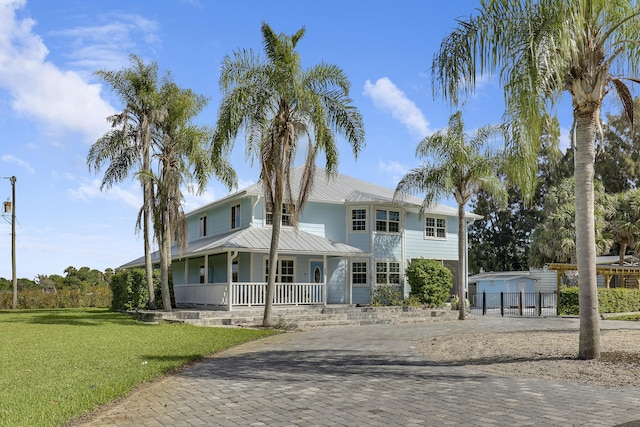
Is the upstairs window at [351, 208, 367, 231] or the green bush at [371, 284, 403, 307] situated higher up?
the upstairs window at [351, 208, 367, 231]

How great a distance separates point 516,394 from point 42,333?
1418cm

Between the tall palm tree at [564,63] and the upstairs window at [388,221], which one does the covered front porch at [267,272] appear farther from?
the tall palm tree at [564,63]

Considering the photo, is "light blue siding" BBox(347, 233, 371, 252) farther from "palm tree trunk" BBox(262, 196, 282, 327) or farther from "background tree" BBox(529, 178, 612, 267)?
"background tree" BBox(529, 178, 612, 267)

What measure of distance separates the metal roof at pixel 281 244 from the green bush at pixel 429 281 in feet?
8.80

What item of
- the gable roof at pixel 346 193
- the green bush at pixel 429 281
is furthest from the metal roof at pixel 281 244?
the green bush at pixel 429 281

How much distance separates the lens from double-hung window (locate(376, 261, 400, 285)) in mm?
29156

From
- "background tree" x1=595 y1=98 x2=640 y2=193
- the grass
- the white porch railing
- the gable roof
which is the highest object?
"background tree" x1=595 y1=98 x2=640 y2=193

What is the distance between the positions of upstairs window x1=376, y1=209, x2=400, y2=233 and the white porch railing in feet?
16.3

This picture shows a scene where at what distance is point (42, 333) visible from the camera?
661 inches

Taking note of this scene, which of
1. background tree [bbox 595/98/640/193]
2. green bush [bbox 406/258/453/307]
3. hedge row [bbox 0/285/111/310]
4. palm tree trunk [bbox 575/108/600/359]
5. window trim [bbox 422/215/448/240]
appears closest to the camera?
palm tree trunk [bbox 575/108/600/359]

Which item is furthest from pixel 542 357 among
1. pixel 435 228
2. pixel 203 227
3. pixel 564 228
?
pixel 564 228

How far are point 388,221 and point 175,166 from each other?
11.4m

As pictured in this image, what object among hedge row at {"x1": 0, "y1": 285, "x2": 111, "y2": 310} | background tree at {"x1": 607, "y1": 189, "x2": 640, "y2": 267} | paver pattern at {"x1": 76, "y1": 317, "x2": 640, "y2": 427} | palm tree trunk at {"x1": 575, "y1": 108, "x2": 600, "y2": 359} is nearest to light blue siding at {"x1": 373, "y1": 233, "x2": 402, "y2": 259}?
background tree at {"x1": 607, "y1": 189, "x2": 640, "y2": 267}

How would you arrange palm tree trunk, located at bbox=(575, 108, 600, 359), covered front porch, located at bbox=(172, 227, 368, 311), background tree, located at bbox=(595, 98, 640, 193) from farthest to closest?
background tree, located at bbox=(595, 98, 640, 193)
covered front porch, located at bbox=(172, 227, 368, 311)
palm tree trunk, located at bbox=(575, 108, 600, 359)
